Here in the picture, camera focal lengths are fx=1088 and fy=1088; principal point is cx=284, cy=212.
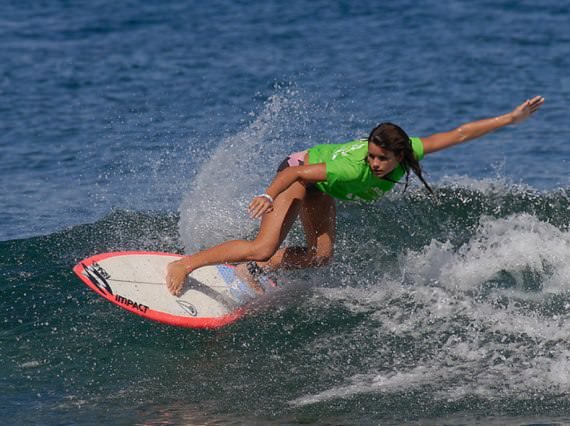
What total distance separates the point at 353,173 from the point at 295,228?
321 cm

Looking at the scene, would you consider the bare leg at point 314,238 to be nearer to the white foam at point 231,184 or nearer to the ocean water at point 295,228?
the ocean water at point 295,228

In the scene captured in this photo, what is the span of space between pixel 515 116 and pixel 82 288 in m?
4.20

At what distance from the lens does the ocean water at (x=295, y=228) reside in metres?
Answer: 7.95

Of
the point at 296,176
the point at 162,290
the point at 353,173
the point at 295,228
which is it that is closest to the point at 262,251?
the point at 296,176

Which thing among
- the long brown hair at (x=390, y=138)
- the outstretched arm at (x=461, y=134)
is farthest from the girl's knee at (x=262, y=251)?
the outstretched arm at (x=461, y=134)

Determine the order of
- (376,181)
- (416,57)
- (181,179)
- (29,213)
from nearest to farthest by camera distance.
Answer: (376,181) < (29,213) < (181,179) < (416,57)

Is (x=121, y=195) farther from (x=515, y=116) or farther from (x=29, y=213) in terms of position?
(x=515, y=116)

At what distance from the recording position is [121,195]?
13.0 meters

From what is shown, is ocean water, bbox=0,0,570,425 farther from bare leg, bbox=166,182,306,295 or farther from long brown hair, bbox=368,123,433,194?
long brown hair, bbox=368,123,433,194

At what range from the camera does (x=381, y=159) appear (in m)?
8.05

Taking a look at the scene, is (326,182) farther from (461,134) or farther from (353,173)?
(461,134)

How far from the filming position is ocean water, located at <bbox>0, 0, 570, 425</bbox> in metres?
7.95

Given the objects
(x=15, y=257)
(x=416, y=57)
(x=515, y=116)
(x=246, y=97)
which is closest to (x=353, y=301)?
(x=515, y=116)

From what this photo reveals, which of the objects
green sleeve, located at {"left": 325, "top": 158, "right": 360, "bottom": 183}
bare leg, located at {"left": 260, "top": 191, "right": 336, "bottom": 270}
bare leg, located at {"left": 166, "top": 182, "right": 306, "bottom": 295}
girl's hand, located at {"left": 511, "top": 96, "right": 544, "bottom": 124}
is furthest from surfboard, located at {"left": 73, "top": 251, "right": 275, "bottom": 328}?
girl's hand, located at {"left": 511, "top": 96, "right": 544, "bottom": 124}
